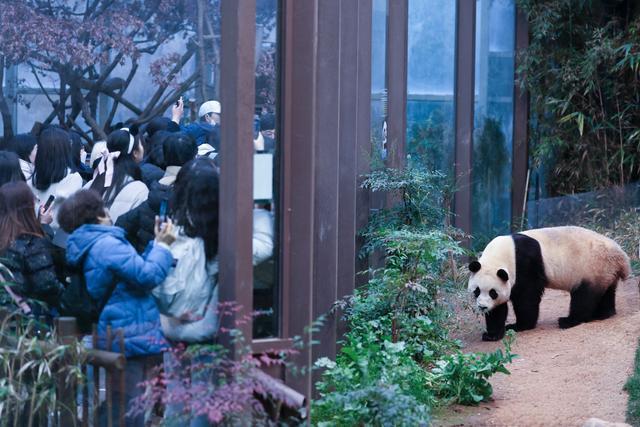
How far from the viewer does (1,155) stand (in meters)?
5.79

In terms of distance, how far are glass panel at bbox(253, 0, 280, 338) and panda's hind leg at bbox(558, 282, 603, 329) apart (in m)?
4.22

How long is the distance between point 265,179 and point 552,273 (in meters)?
4.31

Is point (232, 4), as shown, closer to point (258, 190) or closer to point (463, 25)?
point (258, 190)

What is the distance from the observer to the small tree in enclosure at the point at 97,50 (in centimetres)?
834

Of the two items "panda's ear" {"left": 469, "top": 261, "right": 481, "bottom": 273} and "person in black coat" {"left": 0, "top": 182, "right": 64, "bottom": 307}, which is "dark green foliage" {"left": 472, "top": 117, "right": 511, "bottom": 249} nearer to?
"panda's ear" {"left": 469, "top": 261, "right": 481, "bottom": 273}

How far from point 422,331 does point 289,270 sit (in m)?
2.66

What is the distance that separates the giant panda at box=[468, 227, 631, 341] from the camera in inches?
306

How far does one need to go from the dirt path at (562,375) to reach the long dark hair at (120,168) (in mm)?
2301

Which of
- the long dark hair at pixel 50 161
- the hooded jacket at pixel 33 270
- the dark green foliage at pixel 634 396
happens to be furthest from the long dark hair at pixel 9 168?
the dark green foliage at pixel 634 396

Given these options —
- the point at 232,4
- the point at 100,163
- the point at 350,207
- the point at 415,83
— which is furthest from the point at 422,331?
the point at 415,83

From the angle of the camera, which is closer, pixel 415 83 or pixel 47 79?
pixel 47 79

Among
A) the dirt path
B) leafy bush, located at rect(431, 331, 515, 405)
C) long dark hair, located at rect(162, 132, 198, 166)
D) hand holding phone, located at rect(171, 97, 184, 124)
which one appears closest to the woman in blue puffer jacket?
long dark hair, located at rect(162, 132, 198, 166)

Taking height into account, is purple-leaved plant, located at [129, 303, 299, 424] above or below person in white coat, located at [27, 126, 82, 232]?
below

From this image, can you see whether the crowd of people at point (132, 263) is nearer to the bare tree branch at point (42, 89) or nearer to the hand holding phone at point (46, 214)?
the hand holding phone at point (46, 214)
